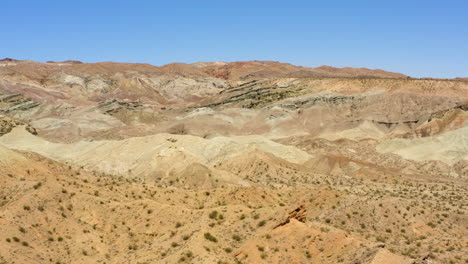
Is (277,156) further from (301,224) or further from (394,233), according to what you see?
(301,224)

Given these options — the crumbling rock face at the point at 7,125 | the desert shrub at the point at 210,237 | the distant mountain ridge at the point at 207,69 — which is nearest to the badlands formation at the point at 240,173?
the desert shrub at the point at 210,237

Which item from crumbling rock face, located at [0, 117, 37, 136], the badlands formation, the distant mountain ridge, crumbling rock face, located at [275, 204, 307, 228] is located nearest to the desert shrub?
the badlands formation

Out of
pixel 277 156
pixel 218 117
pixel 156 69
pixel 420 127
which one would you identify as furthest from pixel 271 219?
pixel 156 69

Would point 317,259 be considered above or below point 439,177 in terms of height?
above

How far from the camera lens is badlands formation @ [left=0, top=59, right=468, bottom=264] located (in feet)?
61.2

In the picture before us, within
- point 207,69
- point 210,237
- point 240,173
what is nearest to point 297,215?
point 210,237

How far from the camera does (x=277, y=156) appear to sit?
57469 mm

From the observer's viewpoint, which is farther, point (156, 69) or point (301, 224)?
point (156, 69)

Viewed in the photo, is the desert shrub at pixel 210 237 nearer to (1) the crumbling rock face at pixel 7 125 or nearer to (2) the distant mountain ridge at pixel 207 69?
(1) the crumbling rock face at pixel 7 125

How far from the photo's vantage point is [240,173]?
5134 centimetres

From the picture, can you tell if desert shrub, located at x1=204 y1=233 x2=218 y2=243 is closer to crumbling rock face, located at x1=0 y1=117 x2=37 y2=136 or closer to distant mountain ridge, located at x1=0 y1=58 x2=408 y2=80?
crumbling rock face, located at x1=0 y1=117 x2=37 y2=136

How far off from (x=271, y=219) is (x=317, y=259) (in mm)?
3125

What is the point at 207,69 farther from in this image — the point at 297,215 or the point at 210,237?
the point at 210,237

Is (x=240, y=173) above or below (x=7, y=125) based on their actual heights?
below
